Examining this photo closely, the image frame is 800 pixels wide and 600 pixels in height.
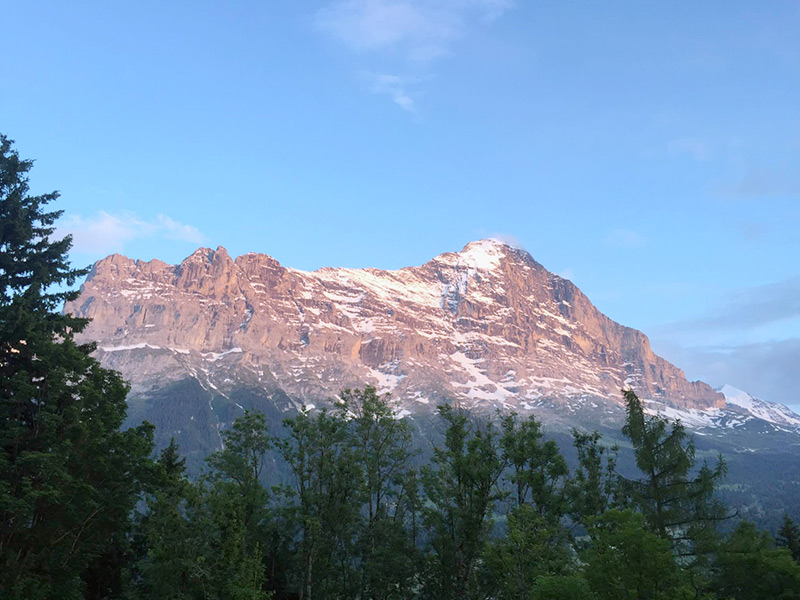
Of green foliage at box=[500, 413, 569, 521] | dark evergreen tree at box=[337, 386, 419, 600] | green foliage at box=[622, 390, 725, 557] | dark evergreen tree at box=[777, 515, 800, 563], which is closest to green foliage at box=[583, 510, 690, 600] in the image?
green foliage at box=[622, 390, 725, 557]

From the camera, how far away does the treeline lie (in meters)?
37.1

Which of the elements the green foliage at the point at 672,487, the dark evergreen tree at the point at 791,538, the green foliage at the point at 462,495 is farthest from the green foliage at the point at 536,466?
the dark evergreen tree at the point at 791,538

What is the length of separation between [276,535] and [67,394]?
27.5m

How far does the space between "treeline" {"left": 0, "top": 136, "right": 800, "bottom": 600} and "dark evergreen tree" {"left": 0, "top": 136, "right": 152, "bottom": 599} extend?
0.14 m

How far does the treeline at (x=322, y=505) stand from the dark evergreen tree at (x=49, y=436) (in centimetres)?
14

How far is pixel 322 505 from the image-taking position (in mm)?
56094

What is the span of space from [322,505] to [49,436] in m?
21.5

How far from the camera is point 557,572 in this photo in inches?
1697

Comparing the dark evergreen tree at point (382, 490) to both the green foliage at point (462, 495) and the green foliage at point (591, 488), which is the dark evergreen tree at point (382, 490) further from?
the green foliage at point (591, 488)

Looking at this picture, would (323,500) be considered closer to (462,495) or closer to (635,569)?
(462,495)

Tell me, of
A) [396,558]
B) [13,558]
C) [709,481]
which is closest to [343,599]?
[396,558]

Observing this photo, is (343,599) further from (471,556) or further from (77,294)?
(77,294)

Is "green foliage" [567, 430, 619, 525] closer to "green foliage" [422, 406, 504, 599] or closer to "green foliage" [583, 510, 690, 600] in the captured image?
"green foliage" [422, 406, 504, 599]

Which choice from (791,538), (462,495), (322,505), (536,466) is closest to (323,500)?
(322,505)
